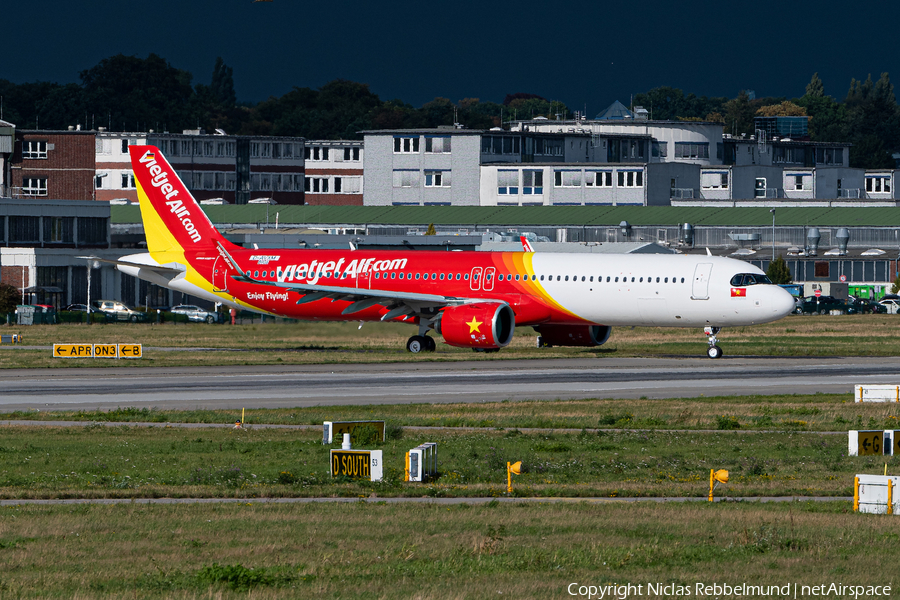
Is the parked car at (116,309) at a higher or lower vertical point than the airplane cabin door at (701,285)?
lower

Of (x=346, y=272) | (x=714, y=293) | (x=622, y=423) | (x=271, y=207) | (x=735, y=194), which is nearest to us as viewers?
(x=622, y=423)

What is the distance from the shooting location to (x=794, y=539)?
20219 mm

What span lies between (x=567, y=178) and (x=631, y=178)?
9109mm

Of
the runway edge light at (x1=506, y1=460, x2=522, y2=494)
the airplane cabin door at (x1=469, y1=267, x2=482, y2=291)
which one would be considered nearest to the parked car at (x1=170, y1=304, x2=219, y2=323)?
the airplane cabin door at (x1=469, y1=267, x2=482, y2=291)

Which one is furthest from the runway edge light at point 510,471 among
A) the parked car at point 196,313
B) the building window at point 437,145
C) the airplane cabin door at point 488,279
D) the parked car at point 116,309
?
the building window at point 437,145

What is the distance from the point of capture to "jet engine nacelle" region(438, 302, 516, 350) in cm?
6025

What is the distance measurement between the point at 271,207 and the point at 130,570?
140 meters

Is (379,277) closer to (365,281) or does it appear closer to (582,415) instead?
(365,281)

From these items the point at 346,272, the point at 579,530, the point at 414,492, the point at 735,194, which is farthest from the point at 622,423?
the point at 735,194

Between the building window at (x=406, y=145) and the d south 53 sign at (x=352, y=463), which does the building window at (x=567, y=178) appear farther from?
the d south 53 sign at (x=352, y=463)

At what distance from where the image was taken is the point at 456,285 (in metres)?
64.1

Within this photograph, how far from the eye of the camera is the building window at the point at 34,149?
17275 centimetres

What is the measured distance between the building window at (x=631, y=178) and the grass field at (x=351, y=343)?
8475 cm

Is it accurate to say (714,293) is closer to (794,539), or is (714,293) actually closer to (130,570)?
(794,539)
